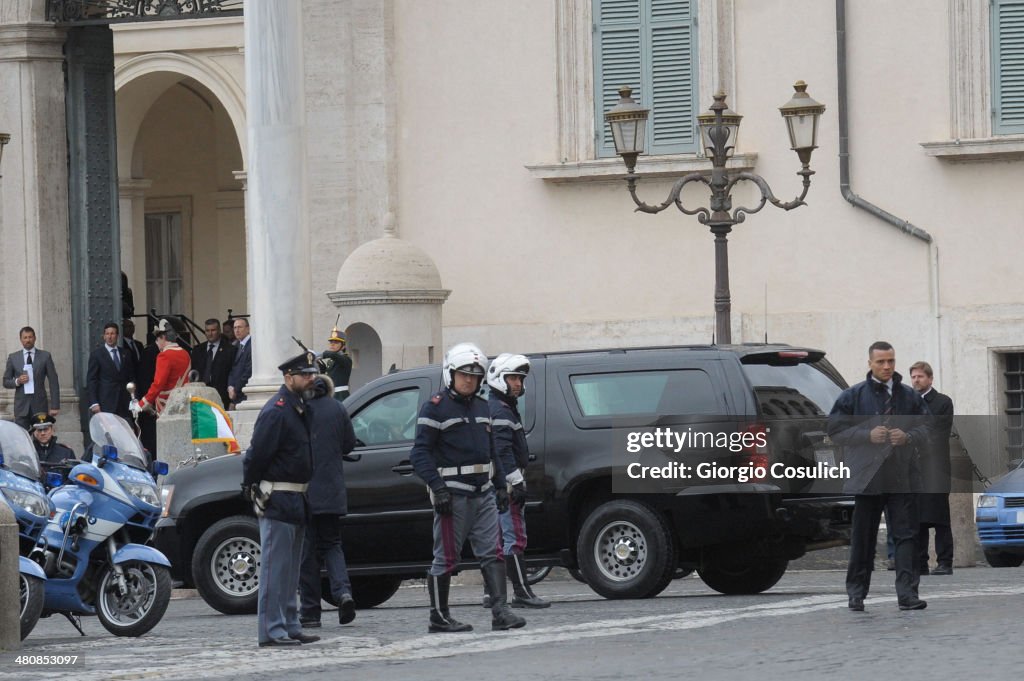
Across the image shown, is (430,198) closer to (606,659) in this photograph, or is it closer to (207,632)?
(207,632)

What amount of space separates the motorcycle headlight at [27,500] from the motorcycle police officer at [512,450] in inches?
112

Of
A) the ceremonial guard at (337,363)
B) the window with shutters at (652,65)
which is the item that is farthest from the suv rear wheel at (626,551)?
the window with shutters at (652,65)

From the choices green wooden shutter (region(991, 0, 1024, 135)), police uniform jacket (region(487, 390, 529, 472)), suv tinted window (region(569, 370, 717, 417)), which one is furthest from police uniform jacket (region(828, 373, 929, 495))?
green wooden shutter (region(991, 0, 1024, 135))

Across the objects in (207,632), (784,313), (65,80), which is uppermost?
(65,80)

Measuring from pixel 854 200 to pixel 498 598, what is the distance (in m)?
12.7

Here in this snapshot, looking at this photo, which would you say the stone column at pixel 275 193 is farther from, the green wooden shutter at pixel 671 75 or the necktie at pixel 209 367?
the green wooden shutter at pixel 671 75

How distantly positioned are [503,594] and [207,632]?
7.79ft

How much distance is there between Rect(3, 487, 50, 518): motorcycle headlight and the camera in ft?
46.6

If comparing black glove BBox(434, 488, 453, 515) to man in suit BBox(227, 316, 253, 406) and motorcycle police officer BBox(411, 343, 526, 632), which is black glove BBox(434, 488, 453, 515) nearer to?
motorcycle police officer BBox(411, 343, 526, 632)

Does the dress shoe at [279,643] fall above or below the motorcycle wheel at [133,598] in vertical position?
below

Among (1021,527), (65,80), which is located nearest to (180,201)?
(65,80)

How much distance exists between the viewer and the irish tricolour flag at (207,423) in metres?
23.3

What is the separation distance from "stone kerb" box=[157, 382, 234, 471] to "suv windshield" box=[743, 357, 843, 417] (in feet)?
27.4

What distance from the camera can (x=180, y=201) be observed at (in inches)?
1506
